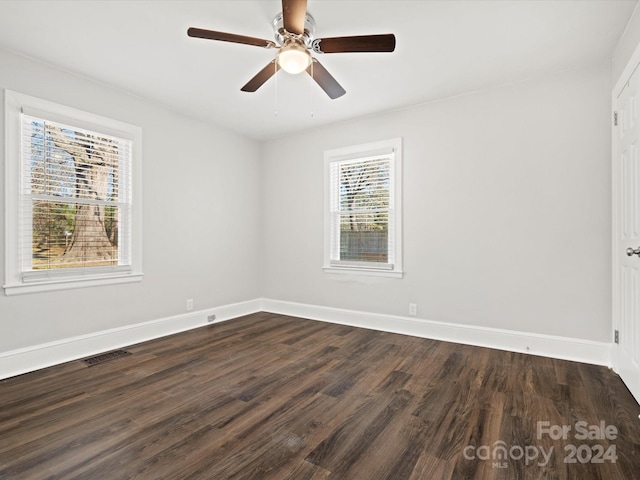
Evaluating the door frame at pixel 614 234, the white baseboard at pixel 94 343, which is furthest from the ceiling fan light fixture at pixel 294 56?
the white baseboard at pixel 94 343

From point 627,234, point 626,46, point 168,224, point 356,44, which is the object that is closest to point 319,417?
point 356,44

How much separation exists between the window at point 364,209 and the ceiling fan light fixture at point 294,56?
6.75 ft

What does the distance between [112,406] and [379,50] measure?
2.98m

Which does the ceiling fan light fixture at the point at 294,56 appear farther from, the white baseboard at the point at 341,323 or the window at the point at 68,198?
the white baseboard at the point at 341,323

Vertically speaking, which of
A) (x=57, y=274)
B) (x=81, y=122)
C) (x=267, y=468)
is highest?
(x=81, y=122)

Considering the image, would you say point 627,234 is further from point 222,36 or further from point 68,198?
point 68,198

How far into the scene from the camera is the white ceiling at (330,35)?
7.45 ft

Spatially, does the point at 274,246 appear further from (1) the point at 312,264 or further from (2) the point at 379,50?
(2) the point at 379,50

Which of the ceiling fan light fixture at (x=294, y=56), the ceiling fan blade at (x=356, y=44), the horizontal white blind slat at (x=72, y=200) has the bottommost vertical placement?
the horizontal white blind slat at (x=72, y=200)

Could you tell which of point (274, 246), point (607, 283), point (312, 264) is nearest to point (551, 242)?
point (607, 283)

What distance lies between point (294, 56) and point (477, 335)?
3138 millimetres

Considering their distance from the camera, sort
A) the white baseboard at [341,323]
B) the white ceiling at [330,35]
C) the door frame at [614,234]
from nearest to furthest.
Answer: the white ceiling at [330,35], the door frame at [614,234], the white baseboard at [341,323]

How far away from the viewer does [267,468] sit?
5.40ft

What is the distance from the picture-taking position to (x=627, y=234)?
2.52 m
